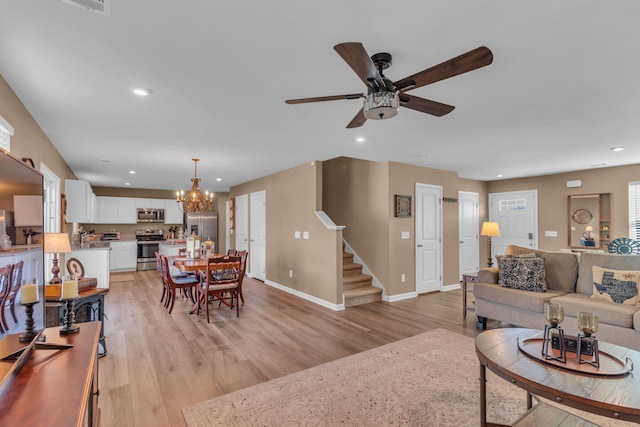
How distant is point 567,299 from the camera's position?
3.40 metres

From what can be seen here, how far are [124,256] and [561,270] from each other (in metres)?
9.53

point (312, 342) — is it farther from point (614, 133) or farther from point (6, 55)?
point (614, 133)

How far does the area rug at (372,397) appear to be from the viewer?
7.05ft

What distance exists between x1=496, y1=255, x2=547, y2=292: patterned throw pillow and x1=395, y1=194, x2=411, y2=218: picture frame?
1.85 metres

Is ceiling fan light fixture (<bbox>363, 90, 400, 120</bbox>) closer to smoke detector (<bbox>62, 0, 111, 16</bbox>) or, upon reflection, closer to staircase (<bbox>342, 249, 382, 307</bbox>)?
smoke detector (<bbox>62, 0, 111, 16</bbox>)

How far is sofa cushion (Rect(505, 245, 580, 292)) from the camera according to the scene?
12.7 ft

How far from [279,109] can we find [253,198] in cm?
481

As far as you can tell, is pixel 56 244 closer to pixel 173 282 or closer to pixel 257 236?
pixel 173 282

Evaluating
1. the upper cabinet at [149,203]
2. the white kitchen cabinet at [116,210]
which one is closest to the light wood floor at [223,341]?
the white kitchen cabinet at [116,210]

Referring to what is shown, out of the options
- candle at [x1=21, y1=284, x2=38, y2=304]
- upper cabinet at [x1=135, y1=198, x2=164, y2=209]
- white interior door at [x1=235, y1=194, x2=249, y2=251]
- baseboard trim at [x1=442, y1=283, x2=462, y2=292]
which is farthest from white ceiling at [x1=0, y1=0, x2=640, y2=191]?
upper cabinet at [x1=135, y1=198, x2=164, y2=209]

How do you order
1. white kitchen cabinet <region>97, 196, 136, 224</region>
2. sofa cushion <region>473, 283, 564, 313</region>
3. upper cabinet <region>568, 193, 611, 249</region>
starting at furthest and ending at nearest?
white kitchen cabinet <region>97, 196, 136, 224</region> < upper cabinet <region>568, 193, 611, 249</region> < sofa cushion <region>473, 283, 564, 313</region>

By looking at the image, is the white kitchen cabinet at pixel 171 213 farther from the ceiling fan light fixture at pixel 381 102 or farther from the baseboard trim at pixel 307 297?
the ceiling fan light fixture at pixel 381 102

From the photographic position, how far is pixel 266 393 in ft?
8.09

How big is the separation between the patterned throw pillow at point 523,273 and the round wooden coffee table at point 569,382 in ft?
6.35
